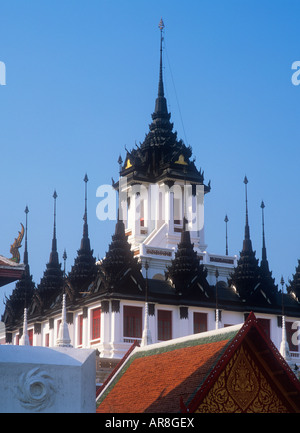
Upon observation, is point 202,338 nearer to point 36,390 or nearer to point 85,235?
point 36,390

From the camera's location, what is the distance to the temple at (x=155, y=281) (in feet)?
197

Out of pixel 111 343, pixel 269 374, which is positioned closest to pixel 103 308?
pixel 111 343

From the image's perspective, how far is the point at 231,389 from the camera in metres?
21.1

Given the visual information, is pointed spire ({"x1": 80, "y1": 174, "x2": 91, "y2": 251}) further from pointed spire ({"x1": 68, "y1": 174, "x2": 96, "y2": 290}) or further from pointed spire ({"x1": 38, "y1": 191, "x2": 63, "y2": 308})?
pointed spire ({"x1": 38, "y1": 191, "x2": 63, "y2": 308})

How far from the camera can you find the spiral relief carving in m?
19.0

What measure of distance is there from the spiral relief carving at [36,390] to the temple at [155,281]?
3206cm

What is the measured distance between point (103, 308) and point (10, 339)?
49.6ft

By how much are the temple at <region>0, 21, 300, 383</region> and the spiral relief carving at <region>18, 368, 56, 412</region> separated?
1262 inches

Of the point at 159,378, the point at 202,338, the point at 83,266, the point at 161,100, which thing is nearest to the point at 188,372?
the point at 202,338

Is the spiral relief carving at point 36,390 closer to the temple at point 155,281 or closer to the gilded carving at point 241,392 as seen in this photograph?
the gilded carving at point 241,392

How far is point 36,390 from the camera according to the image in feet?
62.6

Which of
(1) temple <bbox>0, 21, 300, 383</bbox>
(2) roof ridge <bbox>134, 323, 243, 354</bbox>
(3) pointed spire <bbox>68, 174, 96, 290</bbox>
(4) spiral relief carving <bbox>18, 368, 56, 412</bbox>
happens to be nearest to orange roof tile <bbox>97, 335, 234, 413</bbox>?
(2) roof ridge <bbox>134, 323, 243, 354</bbox>

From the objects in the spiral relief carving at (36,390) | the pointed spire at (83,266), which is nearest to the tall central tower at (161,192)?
the pointed spire at (83,266)

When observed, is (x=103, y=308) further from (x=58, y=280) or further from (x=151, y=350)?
Answer: (x=151, y=350)
